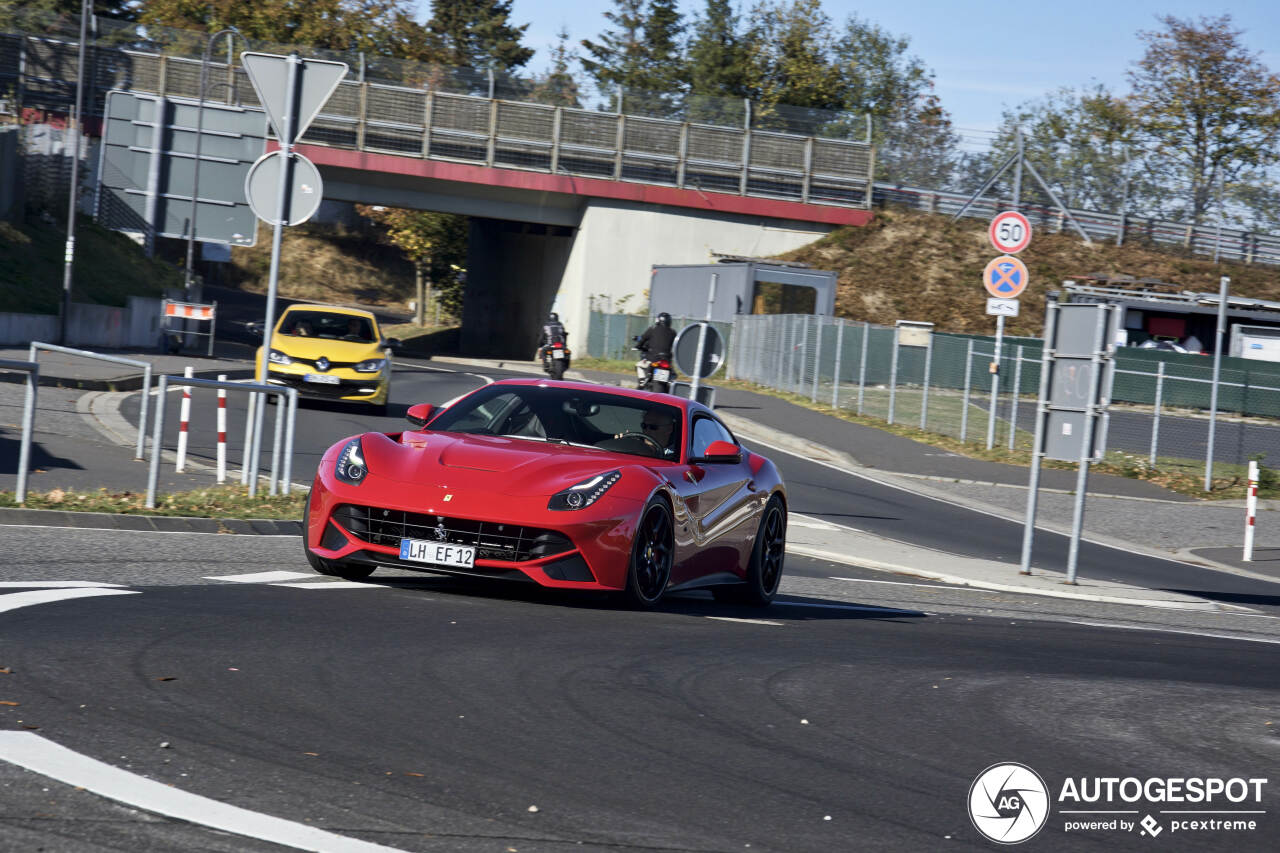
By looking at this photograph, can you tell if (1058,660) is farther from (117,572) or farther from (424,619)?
(117,572)

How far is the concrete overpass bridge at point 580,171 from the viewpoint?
55.6 metres

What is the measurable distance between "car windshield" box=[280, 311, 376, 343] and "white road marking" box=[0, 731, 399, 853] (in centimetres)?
2177

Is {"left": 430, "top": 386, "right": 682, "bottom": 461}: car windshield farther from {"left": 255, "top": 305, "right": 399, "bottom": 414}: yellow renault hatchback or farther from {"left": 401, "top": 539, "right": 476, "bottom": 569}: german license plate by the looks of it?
{"left": 255, "top": 305, "right": 399, "bottom": 414}: yellow renault hatchback

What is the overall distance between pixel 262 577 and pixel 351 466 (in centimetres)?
94

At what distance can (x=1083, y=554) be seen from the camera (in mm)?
18656

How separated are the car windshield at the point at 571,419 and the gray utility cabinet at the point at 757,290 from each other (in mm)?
38105

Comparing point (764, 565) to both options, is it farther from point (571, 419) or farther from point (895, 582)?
point (895, 582)

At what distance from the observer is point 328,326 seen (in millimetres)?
26422

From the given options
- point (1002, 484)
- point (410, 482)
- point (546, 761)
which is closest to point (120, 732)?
point (546, 761)

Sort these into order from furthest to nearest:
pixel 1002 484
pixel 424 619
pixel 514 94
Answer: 1. pixel 514 94
2. pixel 1002 484
3. pixel 424 619

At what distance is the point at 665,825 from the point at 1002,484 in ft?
69.8

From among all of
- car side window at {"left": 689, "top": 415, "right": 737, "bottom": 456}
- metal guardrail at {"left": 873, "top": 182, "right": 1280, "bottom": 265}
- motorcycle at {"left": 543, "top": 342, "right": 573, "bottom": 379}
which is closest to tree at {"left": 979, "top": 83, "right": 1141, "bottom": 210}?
metal guardrail at {"left": 873, "top": 182, "right": 1280, "bottom": 265}

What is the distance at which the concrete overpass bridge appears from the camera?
55562 millimetres

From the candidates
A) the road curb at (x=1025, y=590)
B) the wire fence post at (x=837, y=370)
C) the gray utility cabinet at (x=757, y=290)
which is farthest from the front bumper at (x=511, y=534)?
the gray utility cabinet at (x=757, y=290)
